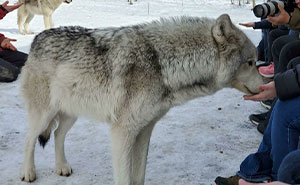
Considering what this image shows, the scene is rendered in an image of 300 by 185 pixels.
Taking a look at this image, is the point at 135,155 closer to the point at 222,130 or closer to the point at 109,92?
the point at 109,92

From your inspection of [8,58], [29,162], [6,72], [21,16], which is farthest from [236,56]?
[21,16]

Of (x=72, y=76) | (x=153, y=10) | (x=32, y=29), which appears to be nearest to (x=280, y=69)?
(x=72, y=76)

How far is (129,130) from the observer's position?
2.45 m

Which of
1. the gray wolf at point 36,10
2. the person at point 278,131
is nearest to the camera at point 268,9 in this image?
the person at point 278,131

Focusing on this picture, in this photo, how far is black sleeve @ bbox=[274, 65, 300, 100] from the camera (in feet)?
6.82

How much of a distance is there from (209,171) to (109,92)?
3.69 feet

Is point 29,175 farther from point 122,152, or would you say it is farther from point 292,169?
point 292,169

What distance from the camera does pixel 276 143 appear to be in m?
2.24

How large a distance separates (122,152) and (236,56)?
0.98 m

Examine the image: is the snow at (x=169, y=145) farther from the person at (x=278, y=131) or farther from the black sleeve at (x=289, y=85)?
the black sleeve at (x=289, y=85)

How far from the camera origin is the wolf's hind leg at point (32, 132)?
284cm

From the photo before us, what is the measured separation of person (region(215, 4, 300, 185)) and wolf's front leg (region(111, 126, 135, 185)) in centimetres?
74

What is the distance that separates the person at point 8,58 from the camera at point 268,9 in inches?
141

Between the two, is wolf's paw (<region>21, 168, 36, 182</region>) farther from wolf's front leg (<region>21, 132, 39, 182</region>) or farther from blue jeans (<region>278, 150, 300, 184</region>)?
blue jeans (<region>278, 150, 300, 184</region>)
